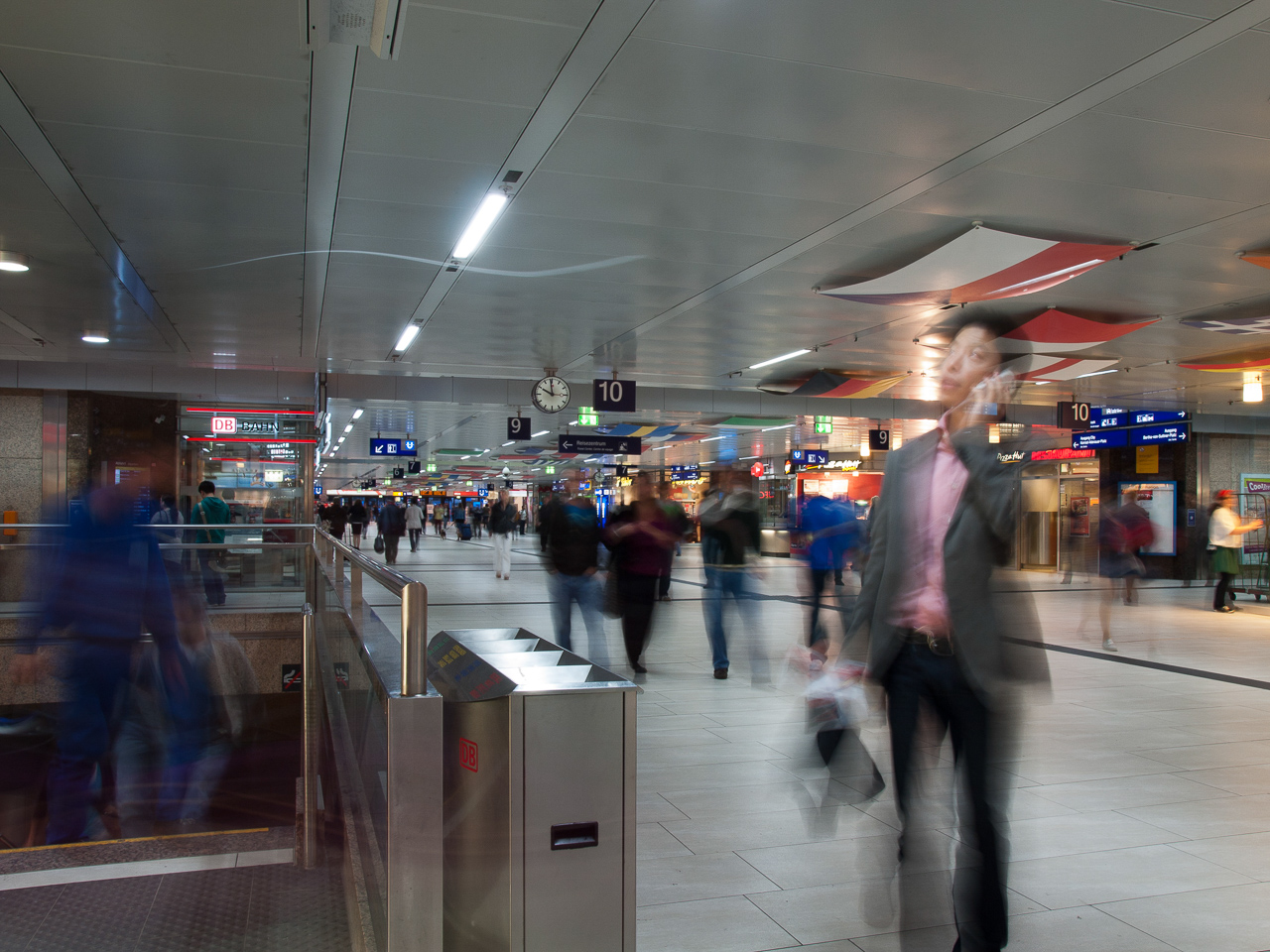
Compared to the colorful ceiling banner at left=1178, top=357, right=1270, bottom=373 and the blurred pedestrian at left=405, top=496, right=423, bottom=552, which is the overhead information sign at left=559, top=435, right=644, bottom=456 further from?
the colorful ceiling banner at left=1178, top=357, right=1270, bottom=373

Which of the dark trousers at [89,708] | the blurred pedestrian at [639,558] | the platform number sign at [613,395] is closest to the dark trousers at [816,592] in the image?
the blurred pedestrian at [639,558]

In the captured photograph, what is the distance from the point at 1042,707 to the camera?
6.37 m

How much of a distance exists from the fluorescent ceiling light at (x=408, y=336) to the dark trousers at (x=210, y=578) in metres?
4.04

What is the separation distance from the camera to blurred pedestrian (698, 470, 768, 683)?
7500mm

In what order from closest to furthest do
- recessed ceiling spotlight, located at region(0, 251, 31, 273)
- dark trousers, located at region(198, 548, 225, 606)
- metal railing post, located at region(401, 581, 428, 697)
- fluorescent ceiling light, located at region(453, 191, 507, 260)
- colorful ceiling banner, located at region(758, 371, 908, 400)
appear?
metal railing post, located at region(401, 581, 428, 697) < fluorescent ceiling light, located at region(453, 191, 507, 260) < recessed ceiling spotlight, located at region(0, 251, 31, 273) < dark trousers, located at region(198, 548, 225, 606) < colorful ceiling banner, located at region(758, 371, 908, 400)

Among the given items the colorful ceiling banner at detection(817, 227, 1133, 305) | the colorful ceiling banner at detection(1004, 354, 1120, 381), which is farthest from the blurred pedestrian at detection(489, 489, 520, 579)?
the colorful ceiling banner at detection(817, 227, 1133, 305)

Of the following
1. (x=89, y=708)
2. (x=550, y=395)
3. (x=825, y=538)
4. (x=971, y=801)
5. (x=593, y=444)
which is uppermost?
(x=550, y=395)

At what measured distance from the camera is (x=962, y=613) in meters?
2.31

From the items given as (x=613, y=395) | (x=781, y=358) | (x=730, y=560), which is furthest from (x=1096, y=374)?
(x=730, y=560)

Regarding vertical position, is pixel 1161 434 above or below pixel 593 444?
above

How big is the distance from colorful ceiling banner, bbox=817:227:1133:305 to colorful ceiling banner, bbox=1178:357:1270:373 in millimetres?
6572

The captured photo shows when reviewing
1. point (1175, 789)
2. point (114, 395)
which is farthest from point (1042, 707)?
point (114, 395)

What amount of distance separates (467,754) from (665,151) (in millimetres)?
4743

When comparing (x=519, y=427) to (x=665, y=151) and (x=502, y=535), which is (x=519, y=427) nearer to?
(x=502, y=535)
